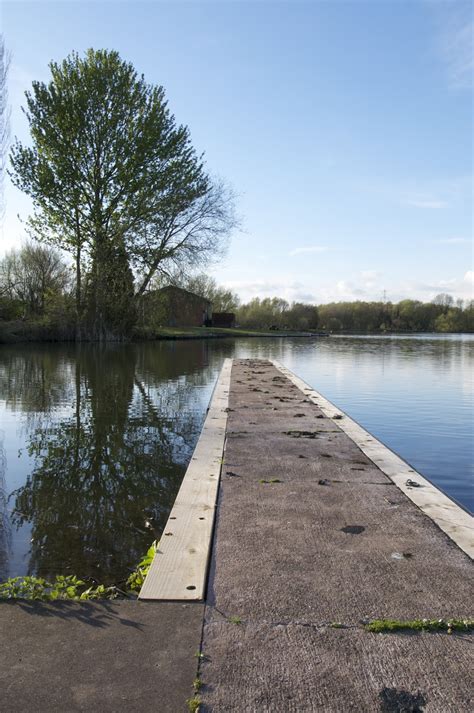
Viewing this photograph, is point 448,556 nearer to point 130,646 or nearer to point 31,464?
point 130,646

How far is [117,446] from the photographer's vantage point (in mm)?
7504

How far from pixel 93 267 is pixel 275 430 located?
2700cm

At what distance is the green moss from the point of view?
99.3 inches

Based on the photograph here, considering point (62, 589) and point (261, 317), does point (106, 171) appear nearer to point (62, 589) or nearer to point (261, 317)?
point (62, 589)

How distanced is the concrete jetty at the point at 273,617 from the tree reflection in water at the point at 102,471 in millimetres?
544

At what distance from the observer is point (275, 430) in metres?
7.47

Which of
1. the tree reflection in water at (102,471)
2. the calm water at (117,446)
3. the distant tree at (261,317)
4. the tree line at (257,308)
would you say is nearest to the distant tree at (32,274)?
the tree line at (257,308)

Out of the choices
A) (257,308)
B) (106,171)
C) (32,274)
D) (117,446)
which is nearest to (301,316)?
(257,308)

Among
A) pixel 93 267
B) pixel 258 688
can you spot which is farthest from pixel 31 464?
pixel 93 267

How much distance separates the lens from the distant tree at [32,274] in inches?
1645

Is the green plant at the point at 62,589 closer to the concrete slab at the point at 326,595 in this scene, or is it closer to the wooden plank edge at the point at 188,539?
the wooden plank edge at the point at 188,539

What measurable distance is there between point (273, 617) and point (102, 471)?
4042 millimetres

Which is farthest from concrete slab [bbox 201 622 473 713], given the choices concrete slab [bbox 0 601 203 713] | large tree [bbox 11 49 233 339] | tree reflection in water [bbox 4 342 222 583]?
large tree [bbox 11 49 233 339]

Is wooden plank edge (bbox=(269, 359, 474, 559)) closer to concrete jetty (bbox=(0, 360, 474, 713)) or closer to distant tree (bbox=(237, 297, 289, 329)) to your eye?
concrete jetty (bbox=(0, 360, 474, 713))
